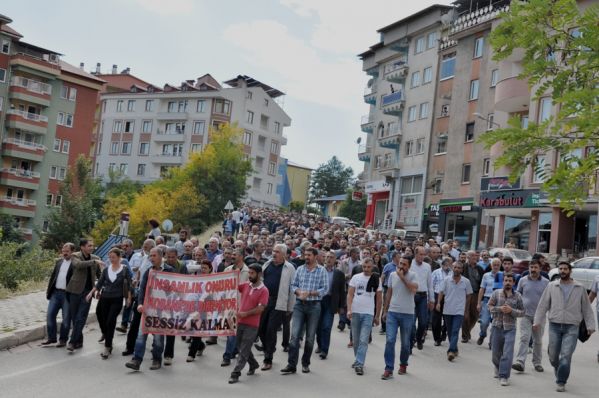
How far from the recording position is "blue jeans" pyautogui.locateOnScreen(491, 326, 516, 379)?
11844 mm

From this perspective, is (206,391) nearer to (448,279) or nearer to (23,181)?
(448,279)

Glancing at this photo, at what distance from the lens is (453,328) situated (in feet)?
47.8

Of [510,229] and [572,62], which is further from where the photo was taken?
[510,229]

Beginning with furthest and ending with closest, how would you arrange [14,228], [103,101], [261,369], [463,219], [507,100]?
[103,101] → [14,228] → [463,219] → [507,100] → [261,369]

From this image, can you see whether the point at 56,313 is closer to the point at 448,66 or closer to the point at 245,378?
the point at 245,378

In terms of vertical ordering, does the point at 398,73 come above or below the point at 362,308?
above

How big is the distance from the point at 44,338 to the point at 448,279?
25.3 ft

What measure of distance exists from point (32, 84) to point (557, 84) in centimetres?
6901

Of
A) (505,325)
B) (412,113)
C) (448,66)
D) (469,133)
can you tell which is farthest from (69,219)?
(505,325)

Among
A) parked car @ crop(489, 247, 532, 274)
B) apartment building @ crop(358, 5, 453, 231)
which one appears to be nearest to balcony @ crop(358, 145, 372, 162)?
apartment building @ crop(358, 5, 453, 231)

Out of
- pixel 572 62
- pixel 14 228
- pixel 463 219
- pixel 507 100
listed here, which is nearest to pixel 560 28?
pixel 572 62

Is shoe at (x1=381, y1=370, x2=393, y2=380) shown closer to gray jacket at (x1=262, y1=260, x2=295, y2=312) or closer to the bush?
gray jacket at (x1=262, y1=260, x2=295, y2=312)

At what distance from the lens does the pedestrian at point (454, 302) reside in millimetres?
14375

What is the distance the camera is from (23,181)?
7244cm
